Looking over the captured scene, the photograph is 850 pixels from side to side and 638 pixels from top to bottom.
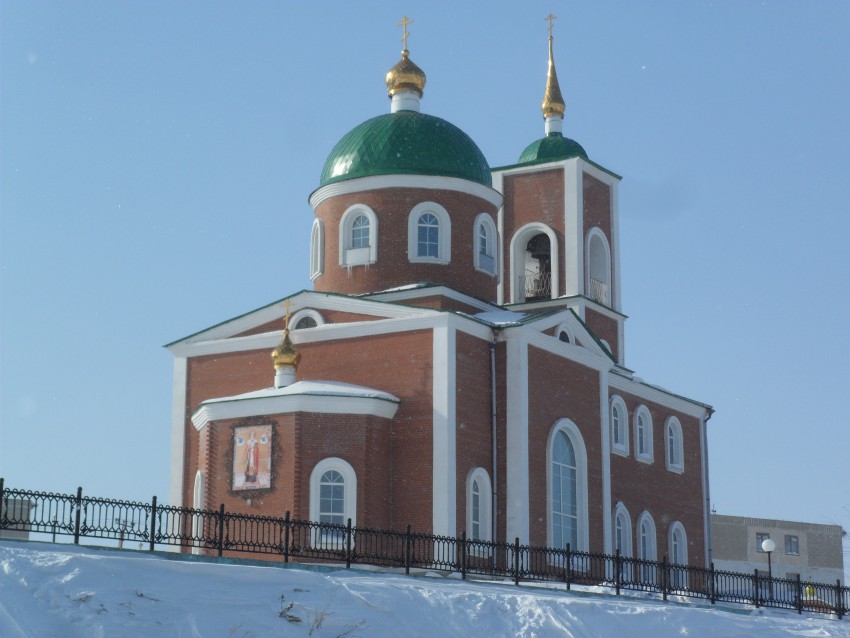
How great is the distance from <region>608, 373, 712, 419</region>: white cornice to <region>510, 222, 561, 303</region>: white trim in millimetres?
2352

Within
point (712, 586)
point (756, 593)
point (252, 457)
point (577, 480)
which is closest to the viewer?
point (712, 586)

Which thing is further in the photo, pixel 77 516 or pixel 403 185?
pixel 403 185

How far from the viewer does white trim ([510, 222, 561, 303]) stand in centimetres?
3181

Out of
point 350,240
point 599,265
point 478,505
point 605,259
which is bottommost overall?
point 478,505

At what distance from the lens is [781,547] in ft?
185

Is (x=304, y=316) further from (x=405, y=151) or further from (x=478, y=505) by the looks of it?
(x=478, y=505)

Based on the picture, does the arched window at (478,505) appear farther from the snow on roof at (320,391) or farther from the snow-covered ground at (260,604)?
the snow-covered ground at (260,604)

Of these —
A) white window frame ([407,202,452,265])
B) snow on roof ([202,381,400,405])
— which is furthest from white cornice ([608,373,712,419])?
snow on roof ([202,381,400,405])

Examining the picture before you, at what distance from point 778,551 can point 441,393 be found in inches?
1384

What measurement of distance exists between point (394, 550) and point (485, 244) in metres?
7.96

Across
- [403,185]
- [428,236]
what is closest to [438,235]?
[428,236]

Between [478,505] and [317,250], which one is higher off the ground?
[317,250]

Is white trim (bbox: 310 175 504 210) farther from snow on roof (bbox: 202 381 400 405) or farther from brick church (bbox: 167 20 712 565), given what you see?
snow on roof (bbox: 202 381 400 405)

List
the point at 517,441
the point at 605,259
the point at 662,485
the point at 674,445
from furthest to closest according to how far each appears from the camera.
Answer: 1. the point at 674,445
2. the point at 605,259
3. the point at 662,485
4. the point at 517,441
